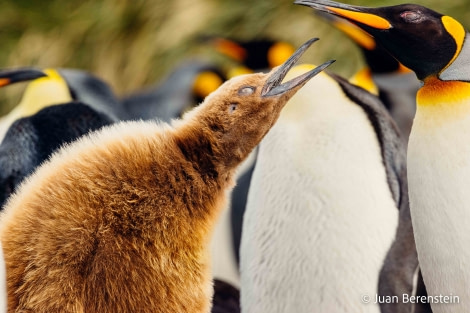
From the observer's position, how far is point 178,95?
471 cm

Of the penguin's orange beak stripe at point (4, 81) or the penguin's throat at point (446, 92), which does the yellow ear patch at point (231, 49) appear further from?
the penguin's throat at point (446, 92)

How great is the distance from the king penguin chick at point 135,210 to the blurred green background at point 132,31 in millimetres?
3519

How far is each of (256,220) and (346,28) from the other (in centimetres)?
110

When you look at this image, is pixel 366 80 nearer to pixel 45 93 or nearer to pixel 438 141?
pixel 45 93

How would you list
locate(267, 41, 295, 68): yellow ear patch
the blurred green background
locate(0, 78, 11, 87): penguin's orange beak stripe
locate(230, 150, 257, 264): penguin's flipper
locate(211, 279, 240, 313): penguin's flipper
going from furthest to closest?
the blurred green background → locate(267, 41, 295, 68): yellow ear patch → locate(230, 150, 257, 264): penguin's flipper → locate(211, 279, 240, 313): penguin's flipper → locate(0, 78, 11, 87): penguin's orange beak stripe

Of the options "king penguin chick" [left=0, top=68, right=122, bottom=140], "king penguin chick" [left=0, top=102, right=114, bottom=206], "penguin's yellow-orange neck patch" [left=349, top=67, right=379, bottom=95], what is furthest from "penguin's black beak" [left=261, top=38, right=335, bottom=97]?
"penguin's yellow-orange neck patch" [left=349, top=67, right=379, bottom=95]

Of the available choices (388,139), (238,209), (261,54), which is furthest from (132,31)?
(388,139)

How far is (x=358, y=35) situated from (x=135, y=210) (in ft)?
6.06

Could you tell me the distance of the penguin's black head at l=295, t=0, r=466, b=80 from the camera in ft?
5.34

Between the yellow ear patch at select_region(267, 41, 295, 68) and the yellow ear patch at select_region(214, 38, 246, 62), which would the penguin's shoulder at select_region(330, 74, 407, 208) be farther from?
the yellow ear patch at select_region(214, 38, 246, 62)

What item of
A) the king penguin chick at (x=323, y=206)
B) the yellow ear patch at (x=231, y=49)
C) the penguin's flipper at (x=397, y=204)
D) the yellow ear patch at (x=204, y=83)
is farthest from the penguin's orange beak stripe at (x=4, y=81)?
the yellow ear patch at (x=204, y=83)

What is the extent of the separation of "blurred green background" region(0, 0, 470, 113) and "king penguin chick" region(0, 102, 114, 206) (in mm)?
2842

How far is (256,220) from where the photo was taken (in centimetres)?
203

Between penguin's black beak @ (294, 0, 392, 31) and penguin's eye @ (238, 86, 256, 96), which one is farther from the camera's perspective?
penguin's black beak @ (294, 0, 392, 31)
